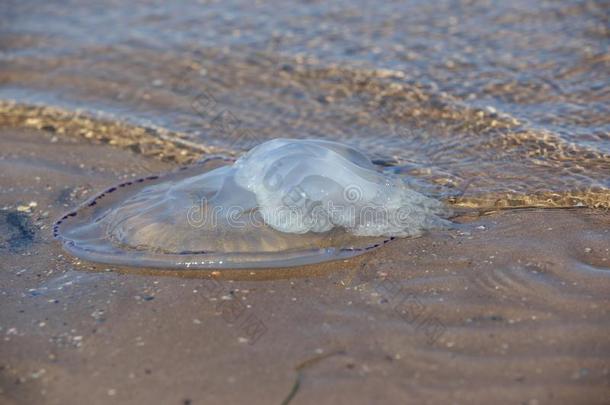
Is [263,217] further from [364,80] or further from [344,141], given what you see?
[364,80]

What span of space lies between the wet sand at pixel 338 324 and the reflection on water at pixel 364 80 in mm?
649

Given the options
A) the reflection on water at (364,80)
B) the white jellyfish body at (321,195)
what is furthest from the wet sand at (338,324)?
the reflection on water at (364,80)

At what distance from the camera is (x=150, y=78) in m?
5.81

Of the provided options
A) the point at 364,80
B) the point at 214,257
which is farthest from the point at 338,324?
the point at 364,80

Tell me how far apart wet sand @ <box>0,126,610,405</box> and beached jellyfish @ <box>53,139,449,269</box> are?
100 mm

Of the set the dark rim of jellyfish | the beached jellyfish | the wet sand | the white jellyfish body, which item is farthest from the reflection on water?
the dark rim of jellyfish

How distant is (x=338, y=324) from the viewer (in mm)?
2807

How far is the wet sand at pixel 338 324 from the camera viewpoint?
2477mm

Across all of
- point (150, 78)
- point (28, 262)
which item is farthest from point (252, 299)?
point (150, 78)

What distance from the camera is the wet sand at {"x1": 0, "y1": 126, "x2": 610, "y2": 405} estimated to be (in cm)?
248

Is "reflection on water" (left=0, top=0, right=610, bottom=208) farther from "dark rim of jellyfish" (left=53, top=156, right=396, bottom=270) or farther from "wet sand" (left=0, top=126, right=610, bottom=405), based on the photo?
"dark rim of jellyfish" (left=53, top=156, right=396, bottom=270)

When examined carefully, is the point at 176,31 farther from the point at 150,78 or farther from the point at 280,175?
the point at 280,175

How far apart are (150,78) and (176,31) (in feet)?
3.48

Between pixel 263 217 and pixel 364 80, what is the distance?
2.51 meters
